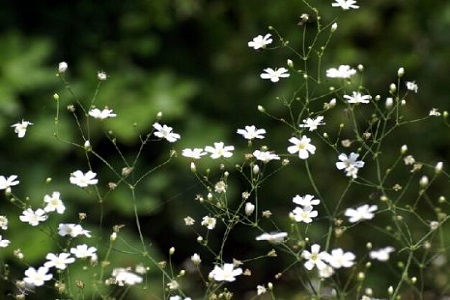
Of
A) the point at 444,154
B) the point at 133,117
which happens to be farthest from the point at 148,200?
the point at 444,154

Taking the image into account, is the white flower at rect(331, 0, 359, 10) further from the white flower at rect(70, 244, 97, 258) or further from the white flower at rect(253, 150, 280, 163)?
the white flower at rect(70, 244, 97, 258)

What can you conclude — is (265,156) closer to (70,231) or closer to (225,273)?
(225,273)

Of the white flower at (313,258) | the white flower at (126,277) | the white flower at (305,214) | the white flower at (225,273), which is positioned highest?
the white flower at (305,214)

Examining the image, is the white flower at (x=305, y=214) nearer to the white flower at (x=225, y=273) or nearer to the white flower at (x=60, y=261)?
the white flower at (x=225, y=273)

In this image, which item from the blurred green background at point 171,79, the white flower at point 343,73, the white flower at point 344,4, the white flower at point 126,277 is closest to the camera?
the white flower at point 126,277

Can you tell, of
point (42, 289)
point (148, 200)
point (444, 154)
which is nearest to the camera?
point (42, 289)

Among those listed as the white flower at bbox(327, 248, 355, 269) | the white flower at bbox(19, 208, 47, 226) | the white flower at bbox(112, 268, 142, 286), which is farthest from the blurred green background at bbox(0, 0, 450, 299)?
the white flower at bbox(327, 248, 355, 269)

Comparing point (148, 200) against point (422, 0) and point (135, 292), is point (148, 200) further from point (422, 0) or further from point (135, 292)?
point (422, 0)

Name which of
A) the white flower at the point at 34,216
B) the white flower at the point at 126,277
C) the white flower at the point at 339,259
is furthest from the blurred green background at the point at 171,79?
the white flower at the point at 339,259

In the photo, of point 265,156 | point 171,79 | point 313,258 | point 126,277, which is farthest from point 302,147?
point 171,79
